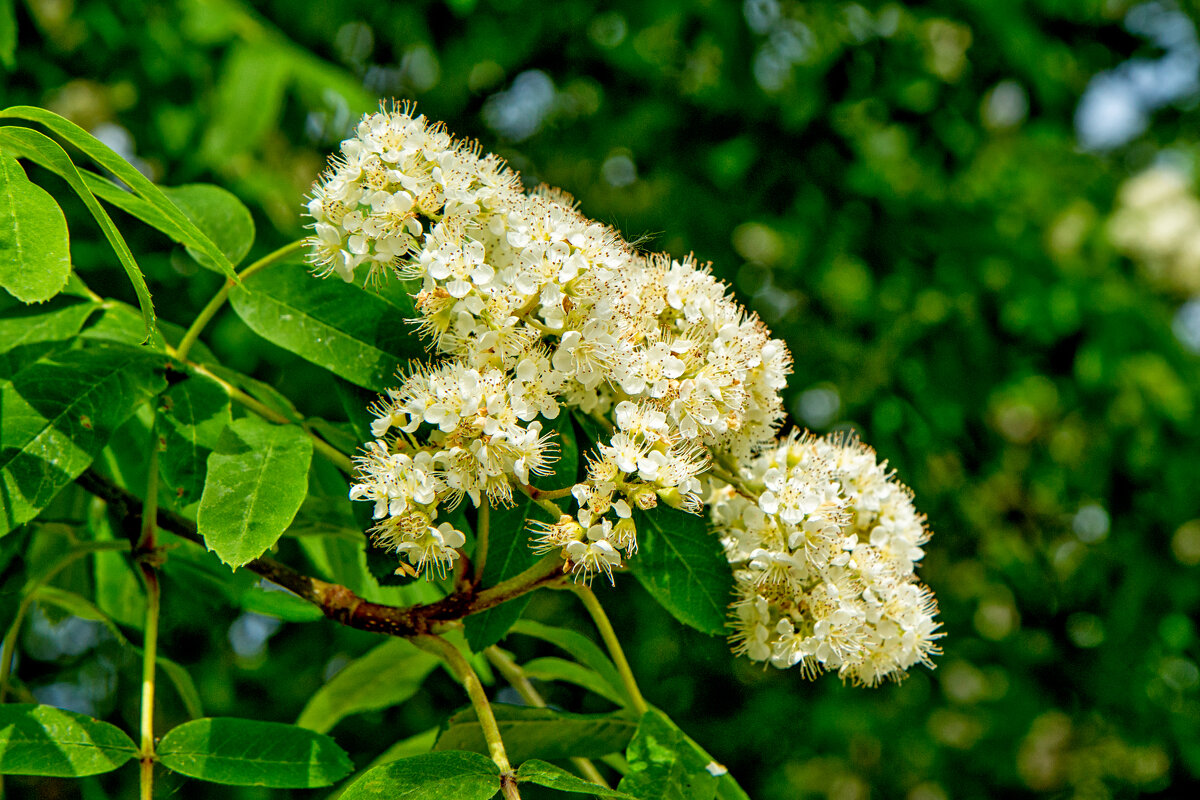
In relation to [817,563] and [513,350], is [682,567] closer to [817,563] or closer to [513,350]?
[817,563]

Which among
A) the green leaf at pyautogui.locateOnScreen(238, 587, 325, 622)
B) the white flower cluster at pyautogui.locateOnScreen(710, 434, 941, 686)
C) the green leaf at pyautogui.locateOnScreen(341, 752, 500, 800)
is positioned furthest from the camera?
the green leaf at pyautogui.locateOnScreen(238, 587, 325, 622)

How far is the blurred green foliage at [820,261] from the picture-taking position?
10.2 ft

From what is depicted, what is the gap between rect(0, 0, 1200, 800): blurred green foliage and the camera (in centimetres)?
312

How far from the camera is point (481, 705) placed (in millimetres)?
1260

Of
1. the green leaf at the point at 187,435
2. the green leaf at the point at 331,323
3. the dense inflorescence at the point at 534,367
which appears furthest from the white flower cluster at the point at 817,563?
the green leaf at the point at 187,435

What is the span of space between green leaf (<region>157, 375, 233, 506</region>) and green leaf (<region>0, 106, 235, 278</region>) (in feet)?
1.01

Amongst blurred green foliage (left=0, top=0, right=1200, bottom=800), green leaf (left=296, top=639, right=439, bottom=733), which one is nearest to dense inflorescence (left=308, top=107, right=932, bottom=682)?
green leaf (left=296, top=639, right=439, bottom=733)

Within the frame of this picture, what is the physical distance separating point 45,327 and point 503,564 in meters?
0.77

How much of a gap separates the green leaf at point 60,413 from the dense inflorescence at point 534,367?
0.29 meters

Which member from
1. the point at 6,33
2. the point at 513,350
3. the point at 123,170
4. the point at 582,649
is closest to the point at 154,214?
the point at 123,170

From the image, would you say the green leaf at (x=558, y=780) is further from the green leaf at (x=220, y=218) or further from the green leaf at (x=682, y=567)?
the green leaf at (x=220, y=218)

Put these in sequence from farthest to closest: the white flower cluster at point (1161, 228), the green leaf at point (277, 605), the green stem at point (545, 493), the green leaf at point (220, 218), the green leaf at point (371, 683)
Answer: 1. the white flower cluster at point (1161, 228)
2. the green leaf at point (371, 683)
3. the green leaf at point (277, 605)
4. the green leaf at point (220, 218)
5. the green stem at point (545, 493)

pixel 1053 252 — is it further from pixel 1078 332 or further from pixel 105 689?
pixel 105 689

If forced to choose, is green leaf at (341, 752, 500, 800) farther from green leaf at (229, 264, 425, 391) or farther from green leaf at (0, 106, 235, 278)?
green leaf at (0, 106, 235, 278)
